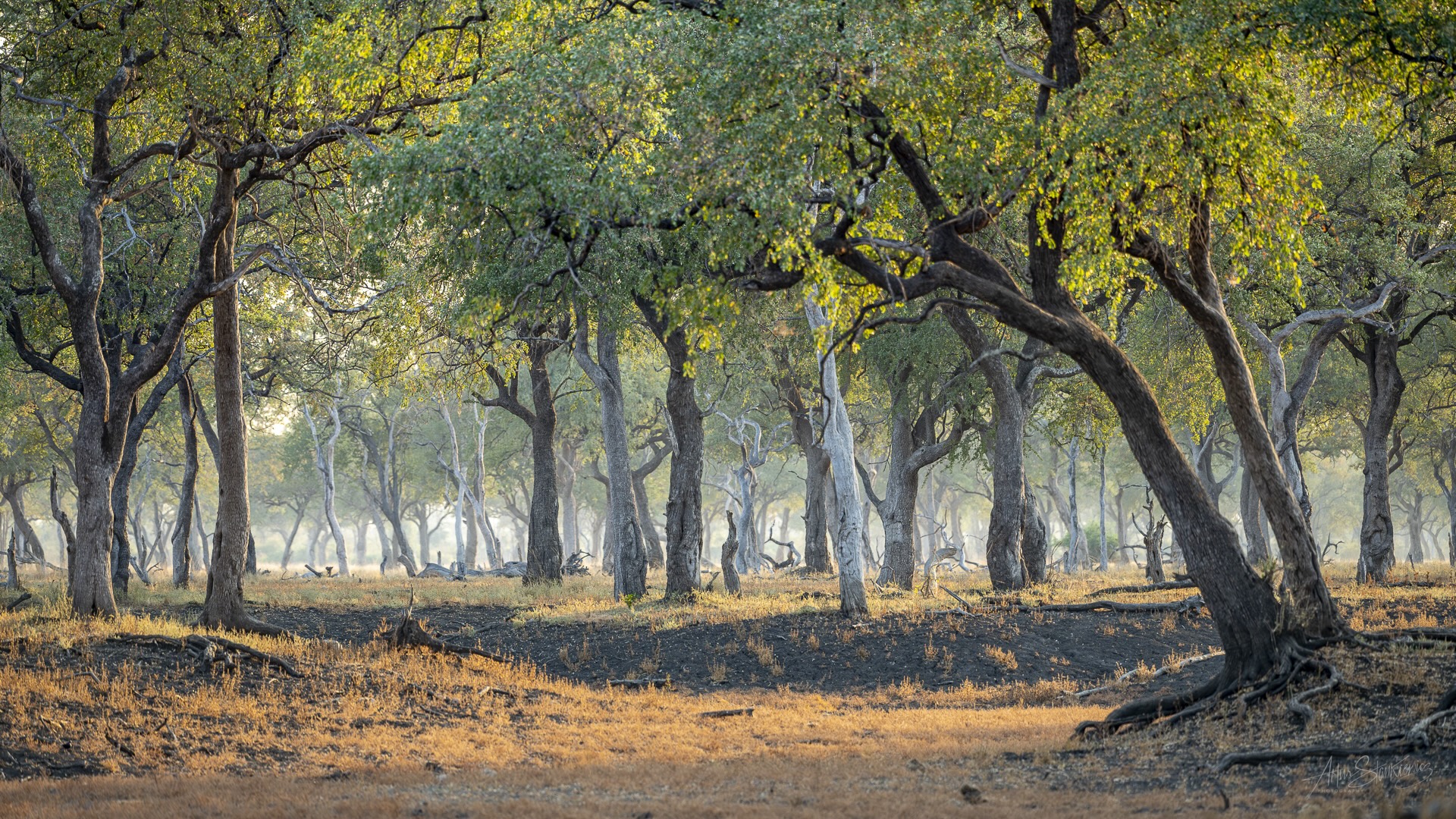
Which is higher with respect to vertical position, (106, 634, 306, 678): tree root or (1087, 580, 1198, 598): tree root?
(106, 634, 306, 678): tree root

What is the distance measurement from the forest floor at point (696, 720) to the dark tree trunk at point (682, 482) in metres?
→ 3.29

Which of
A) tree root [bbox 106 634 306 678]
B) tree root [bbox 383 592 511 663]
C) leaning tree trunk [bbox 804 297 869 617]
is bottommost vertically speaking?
tree root [bbox 383 592 511 663]

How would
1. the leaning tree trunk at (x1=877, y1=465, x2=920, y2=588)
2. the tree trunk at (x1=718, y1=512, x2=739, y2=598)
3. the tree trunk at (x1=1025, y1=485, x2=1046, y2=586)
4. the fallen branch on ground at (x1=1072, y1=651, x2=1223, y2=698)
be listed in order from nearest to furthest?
the fallen branch on ground at (x1=1072, y1=651, x2=1223, y2=698) < the tree trunk at (x1=718, y1=512, x2=739, y2=598) < the tree trunk at (x1=1025, y1=485, x2=1046, y2=586) < the leaning tree trunk at (x1=877, y1=465, x2=920, y2=588)

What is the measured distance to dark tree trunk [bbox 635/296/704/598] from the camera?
25531mm

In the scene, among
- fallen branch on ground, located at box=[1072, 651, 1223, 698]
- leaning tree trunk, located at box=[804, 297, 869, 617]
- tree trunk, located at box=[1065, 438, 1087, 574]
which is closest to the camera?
fallen branch on ground, located at box=[1072, 651, 1223, 698]

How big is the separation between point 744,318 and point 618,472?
15.4ft

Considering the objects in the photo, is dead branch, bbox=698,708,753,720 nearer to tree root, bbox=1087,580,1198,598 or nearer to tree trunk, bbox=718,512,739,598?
tree root, bbox=1087,580,1198,598

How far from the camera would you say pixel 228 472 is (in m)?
18.6

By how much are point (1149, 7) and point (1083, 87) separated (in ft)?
7.66

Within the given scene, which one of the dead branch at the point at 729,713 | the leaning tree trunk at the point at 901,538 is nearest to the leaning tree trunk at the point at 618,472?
the leaning tree trunk at the point at 901,538

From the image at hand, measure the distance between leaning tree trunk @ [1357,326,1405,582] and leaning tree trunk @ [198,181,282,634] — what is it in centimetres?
2526

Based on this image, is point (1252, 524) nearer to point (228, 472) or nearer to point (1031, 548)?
point (1031, 548)

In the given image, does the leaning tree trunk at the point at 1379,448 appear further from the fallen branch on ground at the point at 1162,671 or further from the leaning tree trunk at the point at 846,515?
the leaning tree trunk at the point at 846,515

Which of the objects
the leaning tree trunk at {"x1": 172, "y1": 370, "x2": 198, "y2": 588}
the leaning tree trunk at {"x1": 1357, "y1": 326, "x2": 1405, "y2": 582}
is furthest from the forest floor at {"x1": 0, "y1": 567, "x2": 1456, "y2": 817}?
the leaning tree trunk at {"x1": 172, "y1": 370, "x2": 198, "y2": 588}
